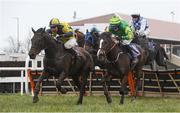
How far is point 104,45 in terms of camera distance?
1429 centimetres

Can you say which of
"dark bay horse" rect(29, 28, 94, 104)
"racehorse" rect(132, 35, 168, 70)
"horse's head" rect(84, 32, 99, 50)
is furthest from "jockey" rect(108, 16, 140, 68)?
"racehorse" rect(132, 35, 168, 70)

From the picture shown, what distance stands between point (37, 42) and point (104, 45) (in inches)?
75.0

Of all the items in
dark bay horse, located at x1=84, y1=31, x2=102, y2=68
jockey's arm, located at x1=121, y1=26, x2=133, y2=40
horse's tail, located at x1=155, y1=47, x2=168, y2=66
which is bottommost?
horse's tail, located at x1=155, y1=47, x2=168, y2=66

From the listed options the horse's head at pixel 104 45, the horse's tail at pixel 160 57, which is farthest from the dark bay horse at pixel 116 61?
the horse's tail at pixel 160 57

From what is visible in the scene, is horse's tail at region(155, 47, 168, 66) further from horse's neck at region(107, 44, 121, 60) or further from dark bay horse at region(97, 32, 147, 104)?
horse's neck at region(107, 44, 121, 60)

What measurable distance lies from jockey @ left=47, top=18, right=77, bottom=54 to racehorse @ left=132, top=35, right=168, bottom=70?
362 cm

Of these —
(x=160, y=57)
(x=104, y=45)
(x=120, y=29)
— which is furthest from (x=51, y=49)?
(x=160, y=57)

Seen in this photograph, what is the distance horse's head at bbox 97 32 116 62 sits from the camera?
14.1m

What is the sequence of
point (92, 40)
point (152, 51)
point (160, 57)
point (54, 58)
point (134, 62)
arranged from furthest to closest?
point (160, 57)
point (152, 51)
point (92, 40)
point (134, 62)
point (54, 58)

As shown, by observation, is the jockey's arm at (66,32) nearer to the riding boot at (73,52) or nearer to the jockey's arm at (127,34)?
the riding boot at (73,52)

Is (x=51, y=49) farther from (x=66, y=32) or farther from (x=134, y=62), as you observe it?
(x=134, y=62)

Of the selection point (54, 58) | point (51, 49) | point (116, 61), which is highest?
point (51, 49)

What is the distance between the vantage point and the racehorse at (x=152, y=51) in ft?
58.1

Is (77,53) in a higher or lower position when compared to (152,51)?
higher
